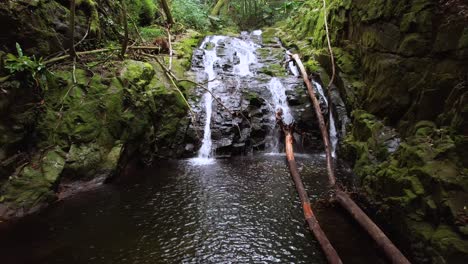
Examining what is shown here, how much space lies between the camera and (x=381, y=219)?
550 cm

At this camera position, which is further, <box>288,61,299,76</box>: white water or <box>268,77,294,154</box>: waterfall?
<box>288,61,299,76</box>: white water

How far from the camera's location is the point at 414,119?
20.3ft

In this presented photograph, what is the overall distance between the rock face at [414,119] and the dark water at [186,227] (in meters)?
0.91

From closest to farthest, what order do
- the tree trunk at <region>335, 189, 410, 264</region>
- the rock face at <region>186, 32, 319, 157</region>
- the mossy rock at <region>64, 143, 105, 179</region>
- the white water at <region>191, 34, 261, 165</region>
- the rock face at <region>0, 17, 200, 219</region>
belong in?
the tree trunk at <region>335, 189, 410, 264</region> → the rock face at <region>0, 17, 200, 219</region> → the mossy rock at <region>64, 143, 105, 179</region> → the white water at <region>191, 34, 261, 165</region> → the rock face at <region>186, 32, 319, 157</region>

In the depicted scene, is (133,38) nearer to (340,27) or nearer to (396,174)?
(340,27)

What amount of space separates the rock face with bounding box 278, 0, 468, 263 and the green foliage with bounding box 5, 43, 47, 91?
7276 mm

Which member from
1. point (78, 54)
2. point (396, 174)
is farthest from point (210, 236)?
point (78, 54)

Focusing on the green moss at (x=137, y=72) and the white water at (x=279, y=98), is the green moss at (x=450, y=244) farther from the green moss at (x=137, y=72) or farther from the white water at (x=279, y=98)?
the green moss at (x=137, y=72)

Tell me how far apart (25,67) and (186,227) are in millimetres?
4716

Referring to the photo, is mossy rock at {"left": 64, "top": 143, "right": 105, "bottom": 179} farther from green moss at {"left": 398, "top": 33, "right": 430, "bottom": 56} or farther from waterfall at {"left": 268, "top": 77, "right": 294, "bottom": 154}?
green moss at {"left": 398, "top": 33, "right": 430, "bottom": 56}

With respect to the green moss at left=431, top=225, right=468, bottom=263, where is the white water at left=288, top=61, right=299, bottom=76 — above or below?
above

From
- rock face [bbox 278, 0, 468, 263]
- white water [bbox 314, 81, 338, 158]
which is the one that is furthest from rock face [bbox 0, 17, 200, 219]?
rock face [bbox 278, 0, 468, 263]

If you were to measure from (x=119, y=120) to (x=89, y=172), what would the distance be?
1574 mm

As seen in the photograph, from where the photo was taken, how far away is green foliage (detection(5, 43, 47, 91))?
21.2 feet
